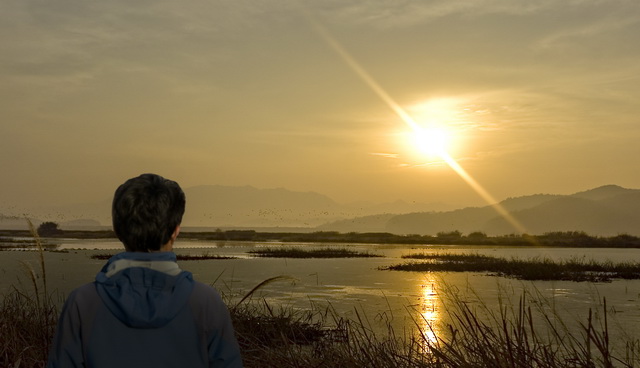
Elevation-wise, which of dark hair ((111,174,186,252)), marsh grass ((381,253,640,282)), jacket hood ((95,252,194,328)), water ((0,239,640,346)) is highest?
dark hair ((111,174,186,252))

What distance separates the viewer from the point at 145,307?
2.52m

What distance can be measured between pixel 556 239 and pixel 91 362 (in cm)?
6971

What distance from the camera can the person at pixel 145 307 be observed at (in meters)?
2.56

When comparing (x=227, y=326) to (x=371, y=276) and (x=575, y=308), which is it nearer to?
(x=575, y=308)

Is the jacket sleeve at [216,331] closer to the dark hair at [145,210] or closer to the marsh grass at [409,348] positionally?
the dark hair at [145,210]

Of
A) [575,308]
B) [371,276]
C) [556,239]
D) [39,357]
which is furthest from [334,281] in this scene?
[556,239]

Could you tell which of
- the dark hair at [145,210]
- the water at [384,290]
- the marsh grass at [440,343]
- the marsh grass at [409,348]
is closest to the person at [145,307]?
the dark hair at [145,210]

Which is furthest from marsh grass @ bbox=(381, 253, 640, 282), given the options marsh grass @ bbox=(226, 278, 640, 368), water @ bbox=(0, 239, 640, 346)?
marsh grass @ bbox=(226, 278, 640, 368)

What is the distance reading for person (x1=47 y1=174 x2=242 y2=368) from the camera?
8.41 feet

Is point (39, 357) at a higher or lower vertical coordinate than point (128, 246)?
lower

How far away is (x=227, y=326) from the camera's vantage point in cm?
268

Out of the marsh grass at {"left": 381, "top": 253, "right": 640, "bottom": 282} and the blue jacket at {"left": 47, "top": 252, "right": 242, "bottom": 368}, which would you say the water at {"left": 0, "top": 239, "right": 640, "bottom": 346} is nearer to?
the marsh grass at {"left": 381, "top": 253, "right": 640, "bottom": 282}

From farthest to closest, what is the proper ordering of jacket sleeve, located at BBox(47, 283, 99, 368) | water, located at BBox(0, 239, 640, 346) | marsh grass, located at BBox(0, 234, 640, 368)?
water, located at BBox(0, 239, 640, 346) → marsh grass, located at BBox(0, 234, 640, 368) → jacket sleeve, located at BBox(47, 283, 99, 368)

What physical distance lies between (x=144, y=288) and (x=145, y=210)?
29cm
